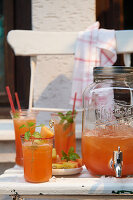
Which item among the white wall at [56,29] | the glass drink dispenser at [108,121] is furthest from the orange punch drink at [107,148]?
the white wall at [56,29]

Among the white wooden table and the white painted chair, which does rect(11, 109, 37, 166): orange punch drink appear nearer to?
the white wooden table

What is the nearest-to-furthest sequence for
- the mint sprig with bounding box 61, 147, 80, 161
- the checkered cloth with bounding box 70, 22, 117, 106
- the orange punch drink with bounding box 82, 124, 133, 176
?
the orange punch drink with bounding box 82, 124, 133, 176 < the mint sprig with bounding box 61, 147, 80, 161 < the checkered cloth with bounding box 70, 22, 117, 106

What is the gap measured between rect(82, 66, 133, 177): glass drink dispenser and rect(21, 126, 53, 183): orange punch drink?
149 millimetres

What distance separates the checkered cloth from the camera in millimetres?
2248

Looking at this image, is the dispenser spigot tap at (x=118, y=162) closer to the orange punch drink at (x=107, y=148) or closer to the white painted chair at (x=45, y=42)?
the orange punch drink at (x=107, y=148)

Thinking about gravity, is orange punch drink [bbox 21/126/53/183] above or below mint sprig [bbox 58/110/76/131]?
below

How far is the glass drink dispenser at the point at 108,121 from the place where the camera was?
117 cm

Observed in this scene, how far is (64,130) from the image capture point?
1.45 metres

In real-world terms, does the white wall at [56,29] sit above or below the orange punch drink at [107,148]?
above

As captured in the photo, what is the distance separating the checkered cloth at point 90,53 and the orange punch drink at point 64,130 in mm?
824

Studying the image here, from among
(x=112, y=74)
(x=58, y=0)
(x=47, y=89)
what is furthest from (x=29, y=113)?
(x=58, y=0)

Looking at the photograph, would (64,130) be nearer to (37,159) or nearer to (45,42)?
(37,159)

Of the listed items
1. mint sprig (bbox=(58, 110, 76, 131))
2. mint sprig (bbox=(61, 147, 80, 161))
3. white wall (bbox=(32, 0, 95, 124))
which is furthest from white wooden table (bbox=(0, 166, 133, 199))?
white wall (bbox=(32, 0, 95, 124))

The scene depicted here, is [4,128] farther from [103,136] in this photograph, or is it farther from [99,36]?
[103,136]
